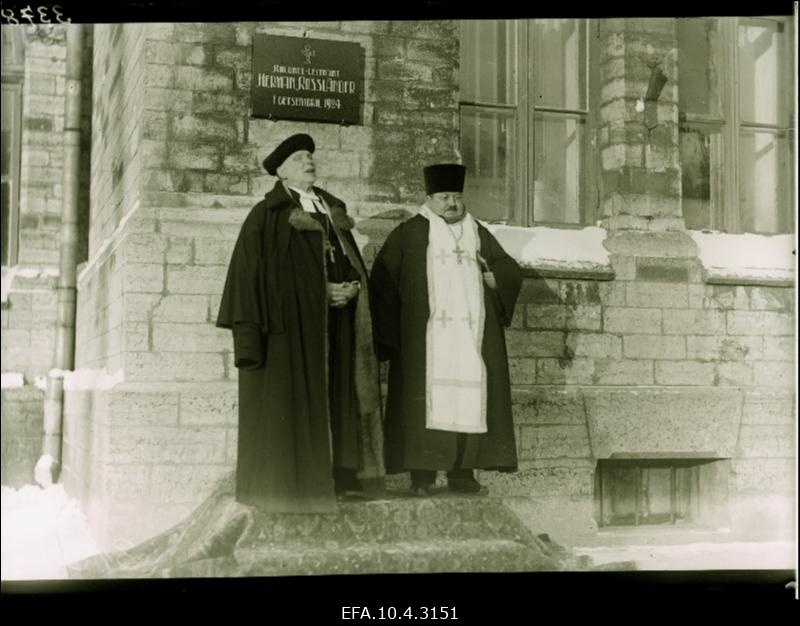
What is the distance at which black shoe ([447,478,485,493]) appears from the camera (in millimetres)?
5352

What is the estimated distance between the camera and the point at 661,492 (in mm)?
5805

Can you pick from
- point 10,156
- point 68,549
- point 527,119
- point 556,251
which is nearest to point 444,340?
point 556,251

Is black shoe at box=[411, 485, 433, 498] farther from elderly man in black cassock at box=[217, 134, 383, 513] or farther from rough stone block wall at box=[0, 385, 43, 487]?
rough stone block wall at box=[0, 385, 43, 487]

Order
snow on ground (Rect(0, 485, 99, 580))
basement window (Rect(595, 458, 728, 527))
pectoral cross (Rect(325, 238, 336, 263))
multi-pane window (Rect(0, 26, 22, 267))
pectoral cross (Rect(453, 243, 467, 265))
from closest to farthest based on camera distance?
snow on ground (Rect(0, 485, 99, 580)) → pectoral cross (Rect(325, 238, 336, 263)) → pectoral cross (Rect(453, 243, 467, 265)) → basement window (Rect(595, 458, 728, 527)) → multi-pane window (Rect(0, 26, 22, 267))

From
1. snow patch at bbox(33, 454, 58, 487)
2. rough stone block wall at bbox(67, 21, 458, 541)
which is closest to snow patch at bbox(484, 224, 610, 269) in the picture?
rough stone block wall at bbox(67, 21, 458, 541)

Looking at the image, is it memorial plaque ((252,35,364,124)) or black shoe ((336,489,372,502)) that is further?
memorial plaque ((252,35,364,124))

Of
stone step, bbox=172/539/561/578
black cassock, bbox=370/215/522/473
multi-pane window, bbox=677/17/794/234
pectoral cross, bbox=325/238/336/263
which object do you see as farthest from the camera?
multi-pane window, bbox=677/17/794/234

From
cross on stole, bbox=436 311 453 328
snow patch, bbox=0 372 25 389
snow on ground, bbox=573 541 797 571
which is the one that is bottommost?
snow on ground, bbox=573 541 797 571

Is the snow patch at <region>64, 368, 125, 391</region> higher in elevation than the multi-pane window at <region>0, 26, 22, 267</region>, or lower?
lower

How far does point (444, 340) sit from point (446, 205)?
726mm

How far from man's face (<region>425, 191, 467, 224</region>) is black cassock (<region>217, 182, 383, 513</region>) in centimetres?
53

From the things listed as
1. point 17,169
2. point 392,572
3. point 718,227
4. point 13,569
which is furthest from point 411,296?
point 17,169

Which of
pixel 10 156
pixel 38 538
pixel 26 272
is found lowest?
A: pixel 38 538

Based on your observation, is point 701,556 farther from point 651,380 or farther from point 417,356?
point 417,356
